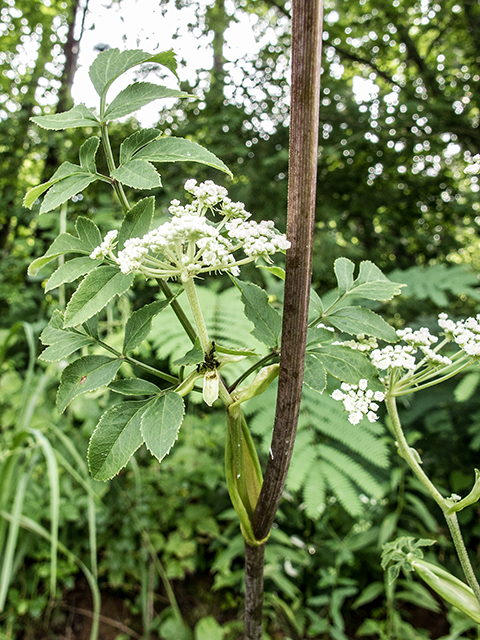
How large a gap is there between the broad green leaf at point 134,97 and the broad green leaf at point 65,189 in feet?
0.22

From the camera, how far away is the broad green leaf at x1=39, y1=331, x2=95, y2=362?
1.46 ft

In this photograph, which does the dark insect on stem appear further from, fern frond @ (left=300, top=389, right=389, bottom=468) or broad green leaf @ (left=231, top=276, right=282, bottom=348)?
fern frond @ (left=300, top=389, right=389, bottom=468)

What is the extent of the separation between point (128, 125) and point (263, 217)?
3.72 feet

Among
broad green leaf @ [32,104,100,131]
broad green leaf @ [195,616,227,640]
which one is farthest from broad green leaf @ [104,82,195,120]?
broad green leaf @ [195,616,227,640]

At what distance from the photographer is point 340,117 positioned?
264 centimetres

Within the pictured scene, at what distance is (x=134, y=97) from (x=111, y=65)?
6cm

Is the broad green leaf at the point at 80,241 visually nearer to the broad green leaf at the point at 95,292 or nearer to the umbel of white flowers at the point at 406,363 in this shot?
the broad green leaf at the point at 95,292

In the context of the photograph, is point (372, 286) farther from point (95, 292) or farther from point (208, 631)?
point (208, 631)

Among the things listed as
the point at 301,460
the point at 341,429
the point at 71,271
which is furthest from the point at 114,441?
the point at 341,429

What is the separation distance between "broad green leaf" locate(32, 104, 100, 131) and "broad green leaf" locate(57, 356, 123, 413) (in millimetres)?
237

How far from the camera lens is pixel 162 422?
38 cm

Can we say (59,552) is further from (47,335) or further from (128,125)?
(128,125)

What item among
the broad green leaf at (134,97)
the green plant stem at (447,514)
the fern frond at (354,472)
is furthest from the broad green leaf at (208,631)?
the broad green leaf at (134,97)

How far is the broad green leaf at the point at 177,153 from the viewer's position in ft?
1.27
